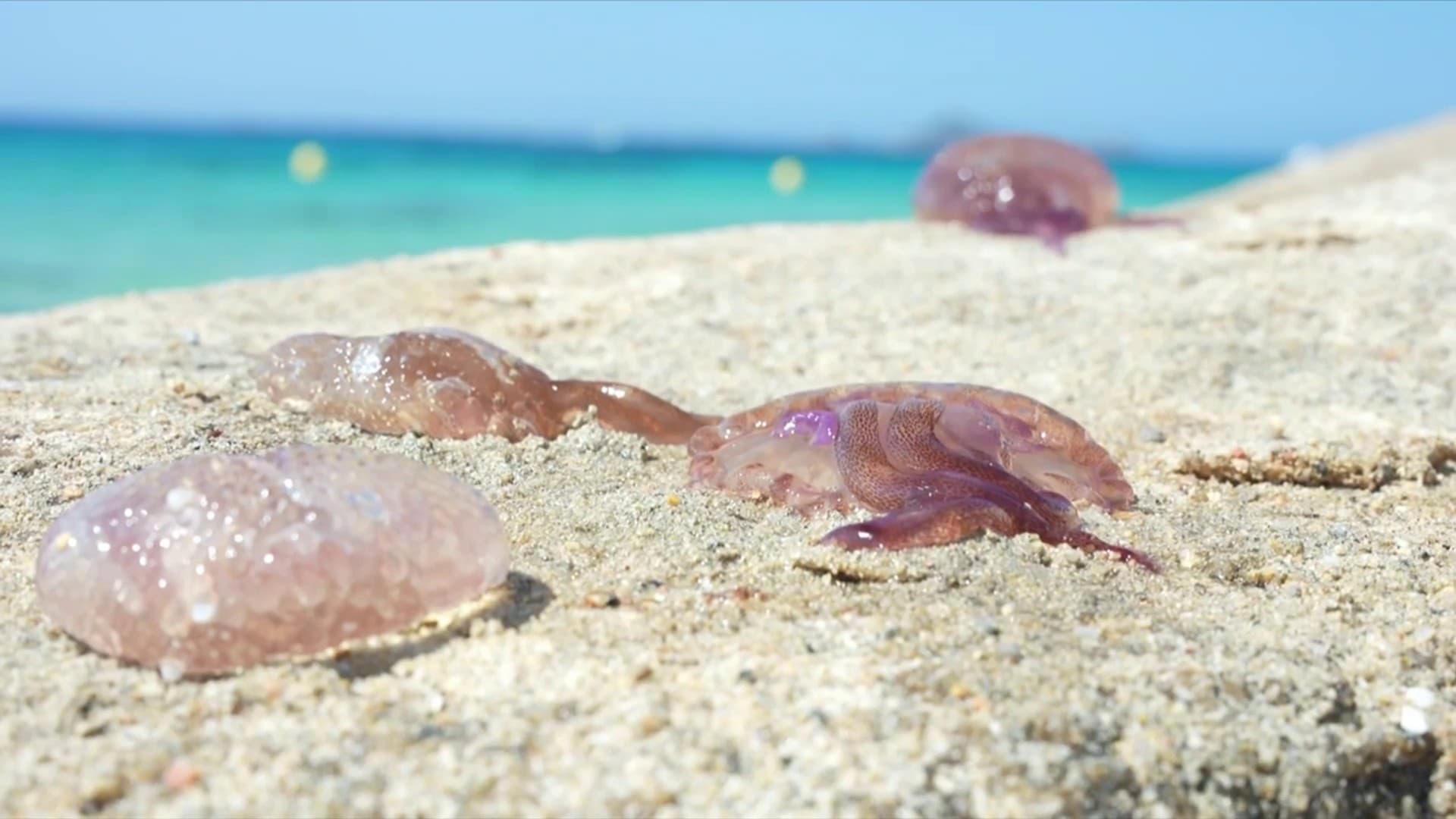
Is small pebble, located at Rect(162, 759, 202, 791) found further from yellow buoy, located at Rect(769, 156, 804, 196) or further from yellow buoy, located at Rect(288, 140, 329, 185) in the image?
yellow buoy, located at Rect(769, 156, 804, 196)

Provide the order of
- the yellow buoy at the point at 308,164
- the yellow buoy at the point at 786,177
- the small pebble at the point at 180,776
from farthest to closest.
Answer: the yellow buoy at the point at 786,177 → the yellow buoy at the point at 308,164 → the small pebble at the point at 180,776

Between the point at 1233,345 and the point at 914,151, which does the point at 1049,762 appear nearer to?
the point at 1233,345

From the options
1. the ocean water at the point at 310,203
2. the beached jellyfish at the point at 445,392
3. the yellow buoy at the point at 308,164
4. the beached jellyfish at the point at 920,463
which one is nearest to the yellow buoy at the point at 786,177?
the ocean water at the point at 310,203

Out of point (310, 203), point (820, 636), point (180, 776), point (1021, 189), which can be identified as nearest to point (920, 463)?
point (820, 636)

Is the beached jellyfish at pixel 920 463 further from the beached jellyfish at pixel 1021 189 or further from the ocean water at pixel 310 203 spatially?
the ocean water at pixel 310 203

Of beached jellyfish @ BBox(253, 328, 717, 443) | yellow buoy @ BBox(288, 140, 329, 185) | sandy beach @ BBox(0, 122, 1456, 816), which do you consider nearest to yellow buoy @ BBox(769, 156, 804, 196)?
yellow buoy @ BBox(288, 140, 329, 185)

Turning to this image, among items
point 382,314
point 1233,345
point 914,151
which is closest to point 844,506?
point 1233,345

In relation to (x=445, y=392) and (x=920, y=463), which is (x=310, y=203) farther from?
(x=920, y=463)
